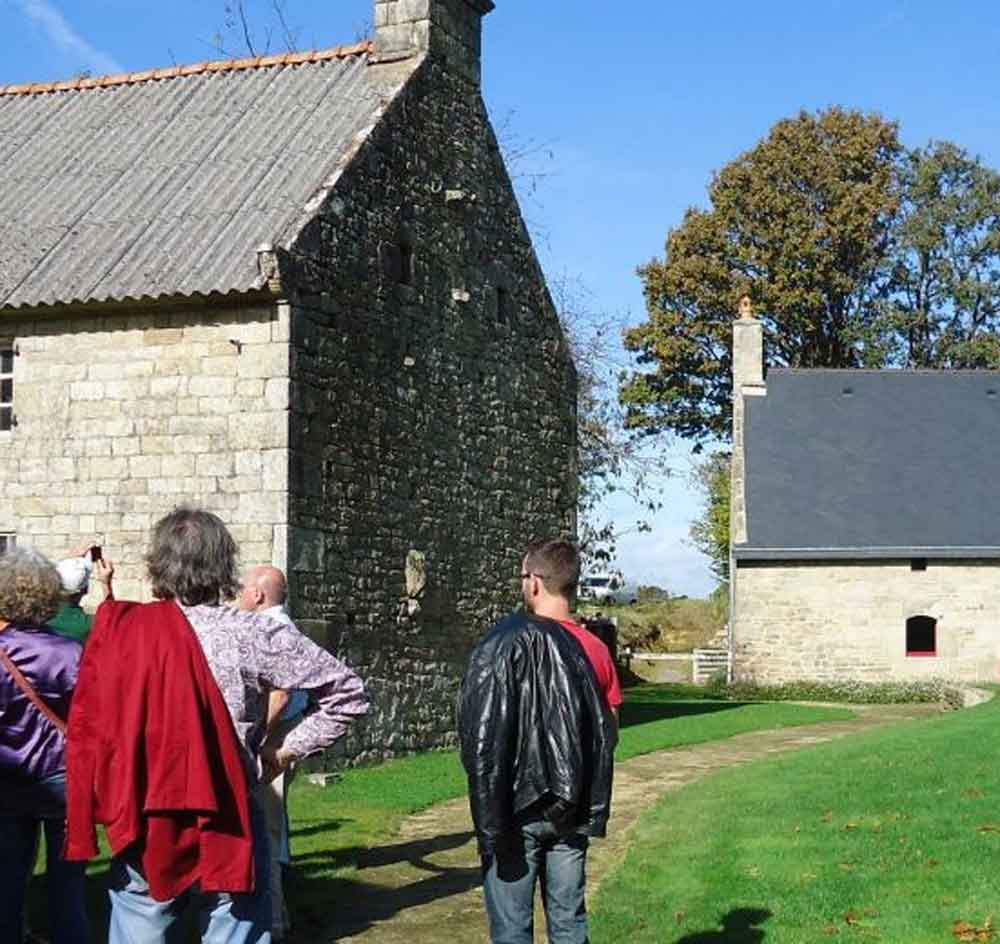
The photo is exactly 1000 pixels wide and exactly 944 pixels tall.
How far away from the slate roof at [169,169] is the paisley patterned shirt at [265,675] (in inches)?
376

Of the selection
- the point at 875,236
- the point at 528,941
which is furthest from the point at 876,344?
the point at 528,941

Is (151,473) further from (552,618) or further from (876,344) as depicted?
(876,344)

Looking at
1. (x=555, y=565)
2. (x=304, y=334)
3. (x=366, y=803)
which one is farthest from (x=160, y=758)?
(x=304, y=334)

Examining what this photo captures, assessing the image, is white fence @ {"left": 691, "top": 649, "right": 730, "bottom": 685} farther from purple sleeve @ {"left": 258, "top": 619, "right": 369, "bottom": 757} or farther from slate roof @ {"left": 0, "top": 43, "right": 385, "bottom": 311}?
purple sleeve @ {"left": 258, "top": 619, "right": 369, "bottom": 757}

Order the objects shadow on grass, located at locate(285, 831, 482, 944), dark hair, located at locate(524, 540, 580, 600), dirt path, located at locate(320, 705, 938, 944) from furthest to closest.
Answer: shadow on grass, located at locate(285, 831, 482, 944) → dirt path, located at locate(320, 705, 938, 944) → dark hair, located at locate(524, 540, 580, 600)

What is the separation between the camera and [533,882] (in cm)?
546

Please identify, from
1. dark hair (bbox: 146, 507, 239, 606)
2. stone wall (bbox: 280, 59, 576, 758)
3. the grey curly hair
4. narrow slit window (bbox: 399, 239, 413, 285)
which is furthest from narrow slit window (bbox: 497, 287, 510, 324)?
dark hair (bbox: 146, 507, 239, 606)

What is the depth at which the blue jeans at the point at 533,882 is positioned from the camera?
540cm

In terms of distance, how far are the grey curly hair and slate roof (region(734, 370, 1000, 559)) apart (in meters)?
26.8

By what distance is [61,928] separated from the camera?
586 centimetres

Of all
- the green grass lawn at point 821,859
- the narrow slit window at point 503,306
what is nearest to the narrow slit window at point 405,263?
the narrow slit window at point 503,306

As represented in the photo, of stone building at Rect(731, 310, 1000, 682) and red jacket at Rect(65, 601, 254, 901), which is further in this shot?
stone building at Rect(731, 310, 1000, 682)

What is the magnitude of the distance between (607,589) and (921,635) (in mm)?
13177

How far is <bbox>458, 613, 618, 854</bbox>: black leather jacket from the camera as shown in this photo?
5301 millimetres
